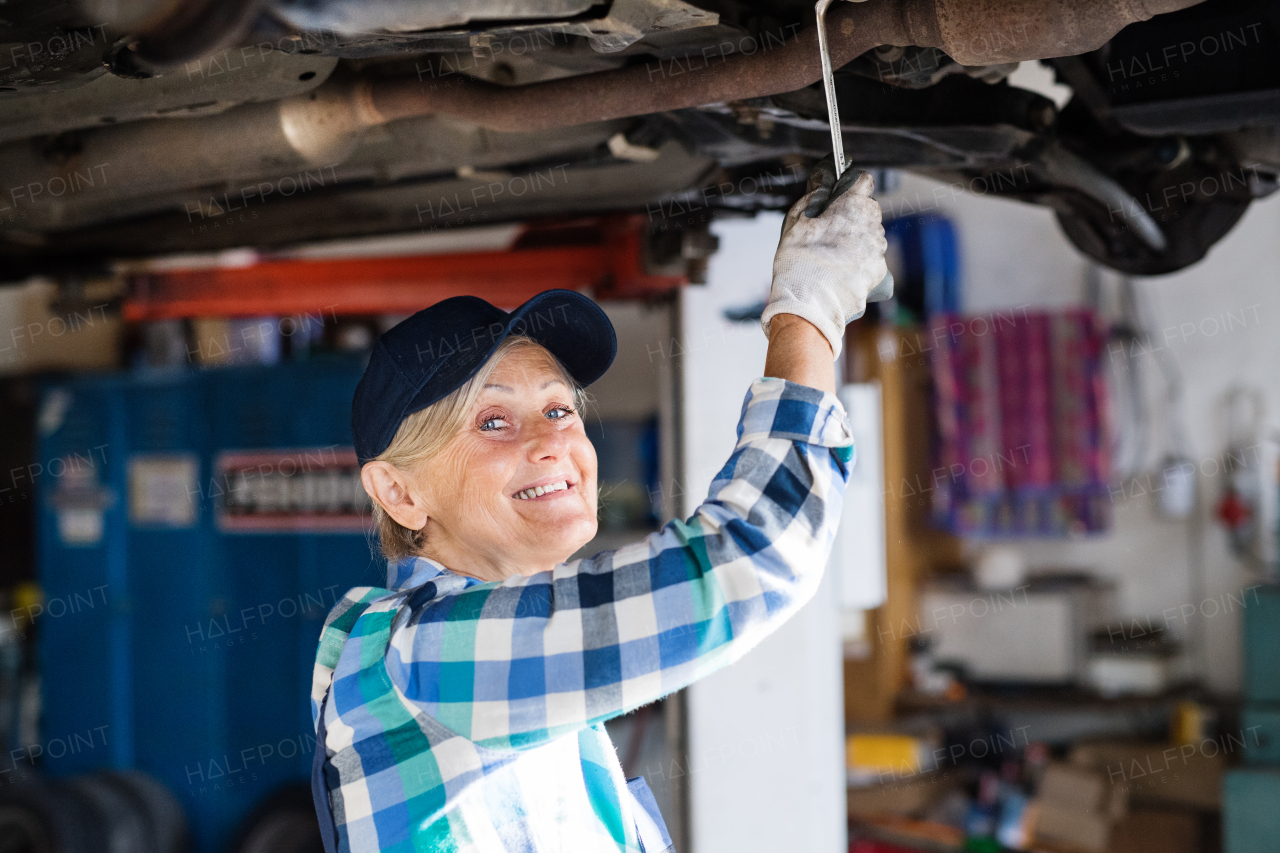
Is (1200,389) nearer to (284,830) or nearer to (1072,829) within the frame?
(1072,829)

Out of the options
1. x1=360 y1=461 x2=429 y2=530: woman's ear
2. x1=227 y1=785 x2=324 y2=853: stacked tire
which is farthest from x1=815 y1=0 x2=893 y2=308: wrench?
x1=227 y1=785 x2=324 y2=853: stacked tire

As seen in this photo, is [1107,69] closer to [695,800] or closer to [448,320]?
[448,320]

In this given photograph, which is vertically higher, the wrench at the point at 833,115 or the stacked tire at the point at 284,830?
the wrench at the point at 833,115

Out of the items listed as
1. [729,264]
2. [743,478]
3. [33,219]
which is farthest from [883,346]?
[743,478]

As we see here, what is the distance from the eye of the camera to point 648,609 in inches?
32.9

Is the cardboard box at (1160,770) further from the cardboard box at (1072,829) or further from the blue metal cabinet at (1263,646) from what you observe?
the blue metal cabinet at (1263,646)

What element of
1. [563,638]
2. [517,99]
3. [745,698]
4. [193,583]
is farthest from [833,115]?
[193,583]

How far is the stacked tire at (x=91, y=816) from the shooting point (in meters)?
3.27

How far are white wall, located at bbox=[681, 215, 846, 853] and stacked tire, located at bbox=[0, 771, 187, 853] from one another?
83.2 inches

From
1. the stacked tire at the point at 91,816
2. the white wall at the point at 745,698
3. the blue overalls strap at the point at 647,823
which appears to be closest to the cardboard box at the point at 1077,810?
the white wall at the point at 745,698

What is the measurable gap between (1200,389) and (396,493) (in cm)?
442

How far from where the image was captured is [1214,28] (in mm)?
1327

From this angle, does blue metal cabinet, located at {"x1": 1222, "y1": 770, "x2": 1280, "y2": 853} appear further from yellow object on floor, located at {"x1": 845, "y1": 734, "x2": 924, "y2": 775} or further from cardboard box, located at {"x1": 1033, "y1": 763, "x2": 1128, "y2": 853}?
yellow object on floor, located at {"x1": 845, "y1": 734, "x2": 924, "y2": 775}

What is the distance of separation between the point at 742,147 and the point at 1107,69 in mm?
540
